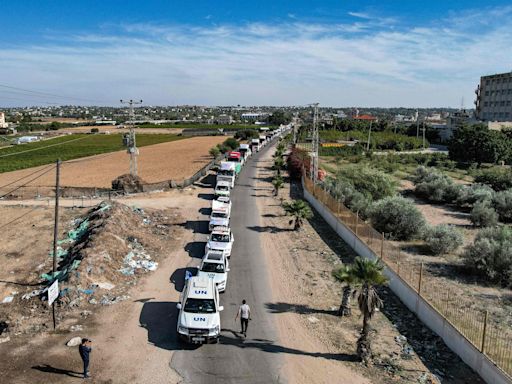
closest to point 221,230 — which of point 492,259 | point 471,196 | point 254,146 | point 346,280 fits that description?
point 346,280

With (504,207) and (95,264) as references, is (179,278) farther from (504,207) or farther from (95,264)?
(504,207)

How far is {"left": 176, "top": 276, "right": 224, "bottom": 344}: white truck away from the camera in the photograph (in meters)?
14.2

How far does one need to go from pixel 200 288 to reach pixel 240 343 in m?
2.56

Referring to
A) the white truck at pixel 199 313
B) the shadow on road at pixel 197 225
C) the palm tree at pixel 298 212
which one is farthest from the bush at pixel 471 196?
the white truck at pixel 199 313

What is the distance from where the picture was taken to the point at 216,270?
19.3 metres

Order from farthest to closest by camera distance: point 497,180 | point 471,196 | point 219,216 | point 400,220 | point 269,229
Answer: point 497,180 → point 471,196 → point 269,229 → point 219,216 → point 400,220

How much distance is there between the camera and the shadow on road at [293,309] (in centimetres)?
1697

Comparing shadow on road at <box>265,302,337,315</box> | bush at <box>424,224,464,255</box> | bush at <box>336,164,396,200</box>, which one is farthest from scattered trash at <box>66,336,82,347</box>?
bush at <box>336,164,396,200</box>

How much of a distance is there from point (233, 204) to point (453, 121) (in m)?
112

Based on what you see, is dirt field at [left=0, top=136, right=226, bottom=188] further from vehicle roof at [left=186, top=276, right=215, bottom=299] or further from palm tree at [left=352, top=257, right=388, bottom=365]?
palm tree at [left=352, top=257, right=388, bottom=365]

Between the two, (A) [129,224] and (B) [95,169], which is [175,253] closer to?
(A) [129,224]

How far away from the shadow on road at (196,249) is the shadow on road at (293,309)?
699 cm

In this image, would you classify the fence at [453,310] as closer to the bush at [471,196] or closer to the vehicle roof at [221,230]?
the vehicle roof at [221,230]

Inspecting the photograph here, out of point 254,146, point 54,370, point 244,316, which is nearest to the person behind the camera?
point 54,370
